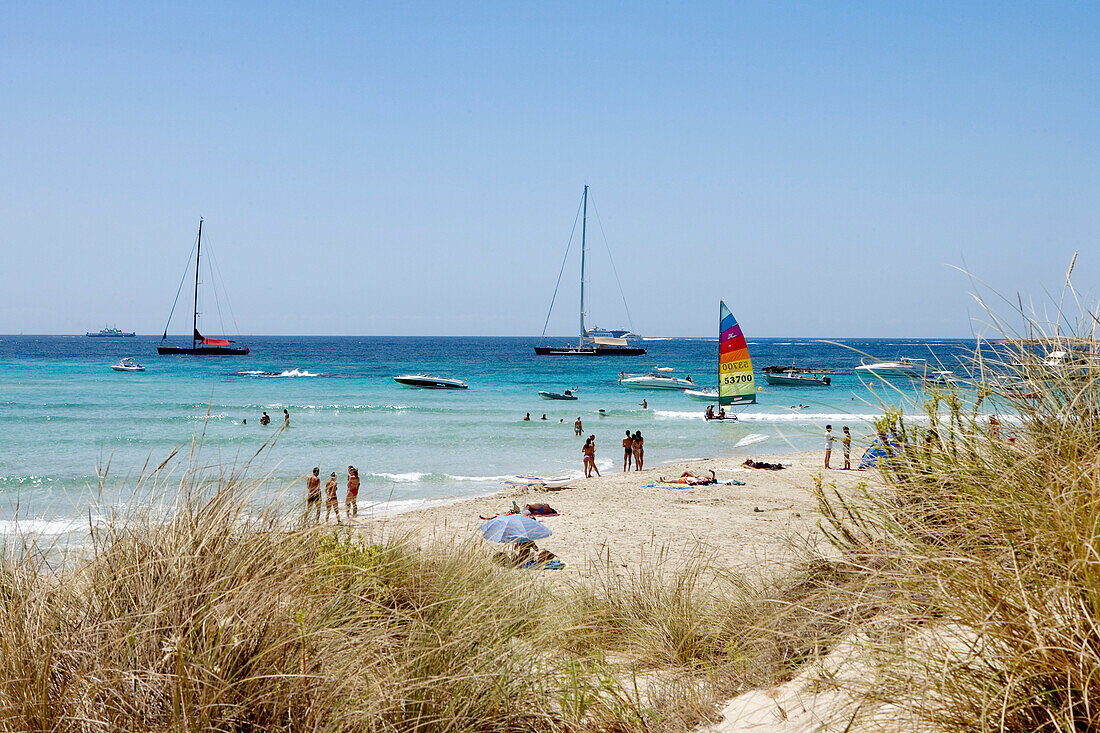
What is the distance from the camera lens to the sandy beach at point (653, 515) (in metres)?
10.8

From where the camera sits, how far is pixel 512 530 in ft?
32.0

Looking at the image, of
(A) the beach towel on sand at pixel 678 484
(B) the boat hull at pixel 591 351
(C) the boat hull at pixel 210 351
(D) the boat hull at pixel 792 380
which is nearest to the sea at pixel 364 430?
(D) the boat hull at pixel 792 380

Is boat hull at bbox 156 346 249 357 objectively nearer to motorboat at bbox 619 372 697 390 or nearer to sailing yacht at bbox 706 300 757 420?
motorboat at bbox 619 372 697 390

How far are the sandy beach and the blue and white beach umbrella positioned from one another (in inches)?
24.3

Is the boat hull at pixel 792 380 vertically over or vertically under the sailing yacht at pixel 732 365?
under

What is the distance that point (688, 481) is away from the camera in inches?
723

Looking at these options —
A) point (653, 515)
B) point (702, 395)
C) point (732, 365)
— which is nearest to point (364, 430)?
point (732, 365)

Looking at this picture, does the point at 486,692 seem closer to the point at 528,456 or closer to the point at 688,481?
the point at 688,481

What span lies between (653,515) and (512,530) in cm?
577

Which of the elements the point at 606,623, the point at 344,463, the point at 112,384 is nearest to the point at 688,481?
the point at 344,463

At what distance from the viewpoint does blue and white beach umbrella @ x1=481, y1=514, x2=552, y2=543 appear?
9508 mm

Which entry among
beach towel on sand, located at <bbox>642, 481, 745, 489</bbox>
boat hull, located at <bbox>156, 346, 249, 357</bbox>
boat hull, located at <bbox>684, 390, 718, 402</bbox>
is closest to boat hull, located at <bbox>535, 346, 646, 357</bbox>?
boat hull, located at <bbox>156, 346, 249, 357</bbox>

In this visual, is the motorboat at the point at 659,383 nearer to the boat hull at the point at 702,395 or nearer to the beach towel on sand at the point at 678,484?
the boat hull at the point at 702,395

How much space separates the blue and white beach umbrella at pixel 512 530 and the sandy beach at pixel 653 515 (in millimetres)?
617
